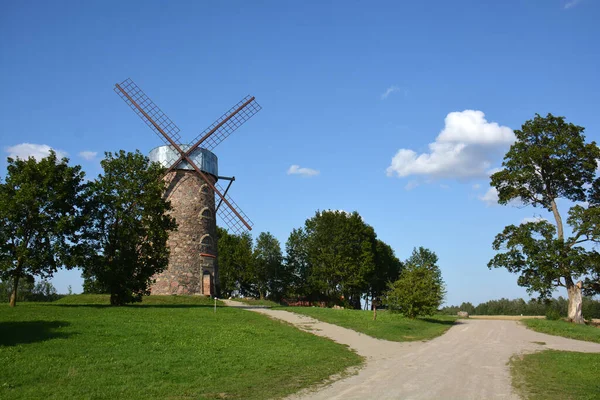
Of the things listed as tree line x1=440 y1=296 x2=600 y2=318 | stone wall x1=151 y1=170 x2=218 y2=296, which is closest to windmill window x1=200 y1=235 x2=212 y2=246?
stone wall x1=151 y1=170 x2=218 y2=296

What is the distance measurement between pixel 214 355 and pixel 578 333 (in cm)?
2427

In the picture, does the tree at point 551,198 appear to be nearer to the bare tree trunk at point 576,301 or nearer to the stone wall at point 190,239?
the bare tree trunk at point 576,301

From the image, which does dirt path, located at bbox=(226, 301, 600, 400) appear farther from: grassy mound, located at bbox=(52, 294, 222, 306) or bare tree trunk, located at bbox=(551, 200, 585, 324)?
bare tree trunk, located at bbox=(551, 200, 585, 324)

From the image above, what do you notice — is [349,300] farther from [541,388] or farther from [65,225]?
[541,388]

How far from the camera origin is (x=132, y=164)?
31.3 m

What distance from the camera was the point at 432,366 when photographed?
1546 cm

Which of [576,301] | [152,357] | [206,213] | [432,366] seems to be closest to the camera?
[152,357]

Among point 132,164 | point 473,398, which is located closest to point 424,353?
point 473,398

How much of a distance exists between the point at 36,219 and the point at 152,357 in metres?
16.2

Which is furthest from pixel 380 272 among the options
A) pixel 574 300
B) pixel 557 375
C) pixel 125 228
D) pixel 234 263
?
pixel 557 375

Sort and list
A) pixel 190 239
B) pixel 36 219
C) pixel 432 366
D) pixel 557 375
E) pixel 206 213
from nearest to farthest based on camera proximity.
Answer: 1. pixel 557 375
2. pixel 432 366
3. pixel 36 219
4. pixel 190 239
5. pixel 206 213

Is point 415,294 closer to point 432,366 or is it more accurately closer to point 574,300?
point 574,300

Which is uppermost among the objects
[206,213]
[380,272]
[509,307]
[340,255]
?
[206,213]

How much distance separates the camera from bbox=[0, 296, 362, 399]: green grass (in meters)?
11.0
